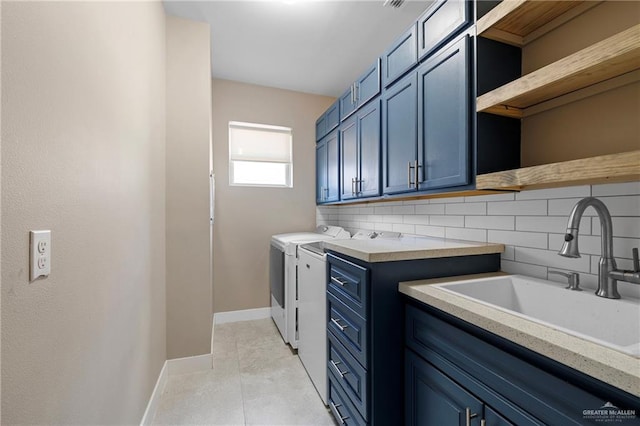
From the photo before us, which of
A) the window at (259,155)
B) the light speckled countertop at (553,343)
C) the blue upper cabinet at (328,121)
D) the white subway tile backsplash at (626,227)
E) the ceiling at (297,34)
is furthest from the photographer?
the window at (259,155)

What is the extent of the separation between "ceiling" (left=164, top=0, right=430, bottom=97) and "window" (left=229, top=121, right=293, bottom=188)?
0.57m

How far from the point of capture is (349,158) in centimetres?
247

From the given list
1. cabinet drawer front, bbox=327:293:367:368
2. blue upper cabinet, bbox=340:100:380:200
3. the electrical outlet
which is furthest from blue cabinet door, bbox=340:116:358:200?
the electrical outlet

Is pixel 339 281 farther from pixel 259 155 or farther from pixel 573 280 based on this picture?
pixel 259 155

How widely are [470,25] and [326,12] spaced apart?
1175 millimetres

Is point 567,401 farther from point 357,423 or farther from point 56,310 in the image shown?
point 56,310

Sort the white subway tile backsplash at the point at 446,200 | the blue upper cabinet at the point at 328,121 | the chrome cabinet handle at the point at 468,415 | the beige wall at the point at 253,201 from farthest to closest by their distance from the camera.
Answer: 1. the beige wall at the point at 253,201
2. the blue upper cabinet at the point at 328,121
3. the white subway tile backsplash at the point at 446,200
4. the chrome cabinet handle at the point at 468,415

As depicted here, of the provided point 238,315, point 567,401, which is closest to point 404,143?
point 567,401

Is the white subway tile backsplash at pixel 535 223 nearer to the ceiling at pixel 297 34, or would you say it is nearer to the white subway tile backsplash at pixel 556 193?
the white subway tile backsplash at pixel 556 193

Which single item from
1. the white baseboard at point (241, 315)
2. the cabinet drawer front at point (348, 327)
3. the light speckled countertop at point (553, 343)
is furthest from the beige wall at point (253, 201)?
the light speckled countertop at point (553, 343)

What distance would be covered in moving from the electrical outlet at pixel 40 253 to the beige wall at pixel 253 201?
2.43 m

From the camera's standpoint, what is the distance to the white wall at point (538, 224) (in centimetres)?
99

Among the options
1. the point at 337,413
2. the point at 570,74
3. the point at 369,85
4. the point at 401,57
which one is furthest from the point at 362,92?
the point at 337,413

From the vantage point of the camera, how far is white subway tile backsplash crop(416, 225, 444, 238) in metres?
1.87
